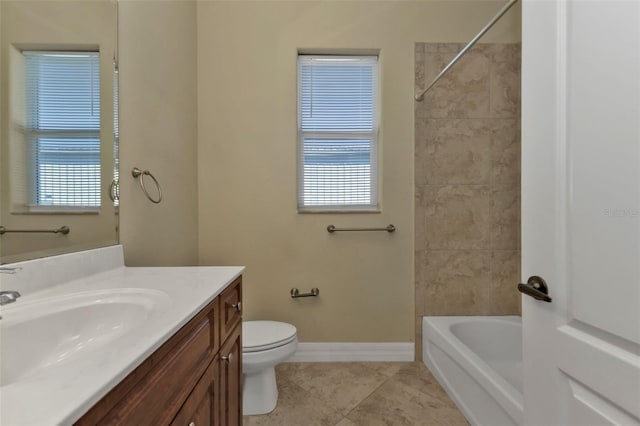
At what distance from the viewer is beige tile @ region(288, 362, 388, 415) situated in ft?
5.37

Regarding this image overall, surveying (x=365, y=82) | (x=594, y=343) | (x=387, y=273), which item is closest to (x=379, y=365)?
(x=387, y=273)

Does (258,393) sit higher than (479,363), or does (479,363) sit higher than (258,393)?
(479,363)

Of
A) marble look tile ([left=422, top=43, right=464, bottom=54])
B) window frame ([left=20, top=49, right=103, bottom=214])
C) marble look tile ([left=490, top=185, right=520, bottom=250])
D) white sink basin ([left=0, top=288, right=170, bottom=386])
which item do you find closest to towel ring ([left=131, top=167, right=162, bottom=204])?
window frame ([left=20, top=49, right=103, bottom=214])

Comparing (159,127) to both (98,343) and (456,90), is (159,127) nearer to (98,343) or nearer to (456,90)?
(98,343)

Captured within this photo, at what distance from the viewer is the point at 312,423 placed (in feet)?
4.82

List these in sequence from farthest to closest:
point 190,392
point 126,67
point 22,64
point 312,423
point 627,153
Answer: point 312,423 < point 126,67 < point 22,64 < point 190,392 < point 627,153

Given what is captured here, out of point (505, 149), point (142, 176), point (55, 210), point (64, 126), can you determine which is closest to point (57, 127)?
point (64, 126)

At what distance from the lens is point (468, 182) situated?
2.06 m

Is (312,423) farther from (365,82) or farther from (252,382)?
(365,82)

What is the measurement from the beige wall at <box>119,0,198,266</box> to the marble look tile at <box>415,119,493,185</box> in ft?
5.17

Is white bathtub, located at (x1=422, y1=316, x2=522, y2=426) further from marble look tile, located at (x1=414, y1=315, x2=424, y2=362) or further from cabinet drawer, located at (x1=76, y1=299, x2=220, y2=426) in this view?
cabinet drawer, located at (x1=76, y1=299, x2=220, y2=426)

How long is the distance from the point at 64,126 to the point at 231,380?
41.3 inches

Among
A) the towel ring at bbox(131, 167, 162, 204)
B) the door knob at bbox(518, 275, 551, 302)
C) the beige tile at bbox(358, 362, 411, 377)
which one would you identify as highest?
the towel ring at bbox(131, 167, 162, 204)

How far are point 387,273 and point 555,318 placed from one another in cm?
131
